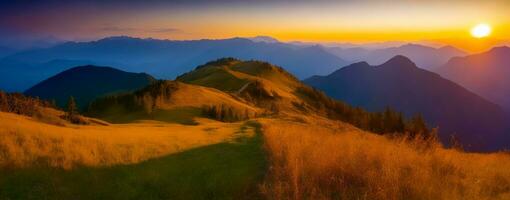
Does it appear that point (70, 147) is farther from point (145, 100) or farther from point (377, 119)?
point (377, 119)

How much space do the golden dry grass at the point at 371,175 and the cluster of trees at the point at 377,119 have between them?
35.7 meters

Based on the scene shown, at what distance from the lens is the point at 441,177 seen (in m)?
11.4

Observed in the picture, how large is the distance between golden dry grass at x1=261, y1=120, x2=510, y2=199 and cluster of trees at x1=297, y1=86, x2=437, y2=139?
Answer: 35724 mm

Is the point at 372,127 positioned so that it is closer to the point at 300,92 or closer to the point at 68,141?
the point at 300,92

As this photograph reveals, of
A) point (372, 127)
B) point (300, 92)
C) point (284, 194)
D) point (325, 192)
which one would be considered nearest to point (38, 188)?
point (284, 194)

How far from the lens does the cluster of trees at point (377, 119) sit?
65.5 metres

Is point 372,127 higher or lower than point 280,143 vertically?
lower

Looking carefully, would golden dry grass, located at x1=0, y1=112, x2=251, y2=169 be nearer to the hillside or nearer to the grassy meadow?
the grassy meadow

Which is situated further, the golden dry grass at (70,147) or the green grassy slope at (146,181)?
the golden dry grass at (70,147)

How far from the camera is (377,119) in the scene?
240ft

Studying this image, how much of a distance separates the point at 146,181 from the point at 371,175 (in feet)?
20.5

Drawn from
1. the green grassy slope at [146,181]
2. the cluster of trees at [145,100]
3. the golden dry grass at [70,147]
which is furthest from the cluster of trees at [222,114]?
the green grassy slope at [146,181]

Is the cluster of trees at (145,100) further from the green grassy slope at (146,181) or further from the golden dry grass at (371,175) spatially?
the golden dry grass at (371,175)

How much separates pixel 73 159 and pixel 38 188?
1.64m
